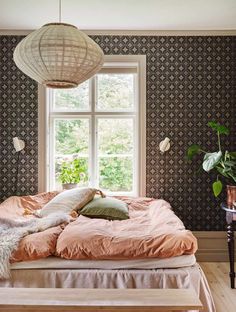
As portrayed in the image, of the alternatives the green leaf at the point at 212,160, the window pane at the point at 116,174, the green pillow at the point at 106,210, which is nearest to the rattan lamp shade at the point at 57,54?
the green pillow at the point at 106,210

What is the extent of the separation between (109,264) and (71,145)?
205 centimetres

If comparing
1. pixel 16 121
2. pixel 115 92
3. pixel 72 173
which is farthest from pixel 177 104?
pixel 16 121

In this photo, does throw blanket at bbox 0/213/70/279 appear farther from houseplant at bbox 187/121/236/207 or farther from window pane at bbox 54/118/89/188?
houseplant at bbox 187/121/236/207

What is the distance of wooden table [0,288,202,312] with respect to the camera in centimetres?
171

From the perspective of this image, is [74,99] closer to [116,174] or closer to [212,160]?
[116,174]

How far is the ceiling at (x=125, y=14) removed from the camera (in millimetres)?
3186

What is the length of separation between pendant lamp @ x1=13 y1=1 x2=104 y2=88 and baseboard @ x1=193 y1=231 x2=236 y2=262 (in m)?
2.68

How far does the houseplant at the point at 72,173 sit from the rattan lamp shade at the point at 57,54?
2.12 m

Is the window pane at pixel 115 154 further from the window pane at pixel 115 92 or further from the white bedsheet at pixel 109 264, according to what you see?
the white bedsheet at pixel 109 264

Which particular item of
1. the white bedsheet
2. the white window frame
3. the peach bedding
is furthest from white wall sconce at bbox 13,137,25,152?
the white bedsheet

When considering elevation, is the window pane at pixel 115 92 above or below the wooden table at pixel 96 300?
above

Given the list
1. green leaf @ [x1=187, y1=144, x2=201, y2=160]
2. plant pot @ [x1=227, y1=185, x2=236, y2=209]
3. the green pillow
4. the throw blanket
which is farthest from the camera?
green leaf @ [x1=187, y1=144, x2=201, y2=160]

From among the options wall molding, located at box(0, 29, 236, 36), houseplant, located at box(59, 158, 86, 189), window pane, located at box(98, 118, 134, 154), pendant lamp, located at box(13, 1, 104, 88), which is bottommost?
houseplant, located at box(59, 158, 86, 189)

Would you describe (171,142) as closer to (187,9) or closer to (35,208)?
(187,9)
